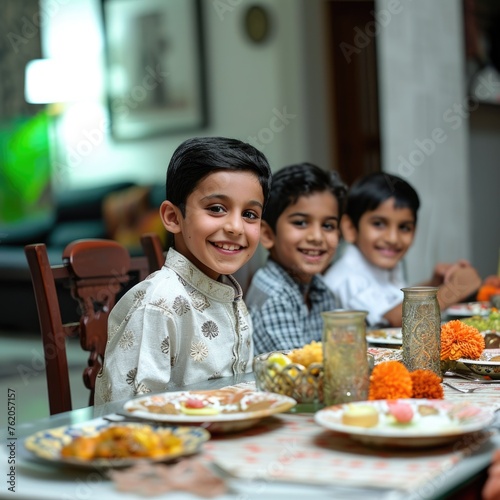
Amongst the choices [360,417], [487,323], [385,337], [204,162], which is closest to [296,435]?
[360,417]

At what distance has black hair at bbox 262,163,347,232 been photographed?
2133 mm

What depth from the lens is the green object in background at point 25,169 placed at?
25.3 ft

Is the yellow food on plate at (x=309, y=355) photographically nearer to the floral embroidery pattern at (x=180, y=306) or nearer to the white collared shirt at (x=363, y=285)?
the floral embroidery pattern at (x=180, y=306)

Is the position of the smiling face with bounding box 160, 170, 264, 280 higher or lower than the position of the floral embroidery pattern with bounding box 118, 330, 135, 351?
higher

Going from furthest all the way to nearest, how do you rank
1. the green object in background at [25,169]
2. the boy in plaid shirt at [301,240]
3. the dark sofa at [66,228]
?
the green object in background at [25,169] → the dark sofa at [66,228] → the boy in plaid shirt at [301,240]

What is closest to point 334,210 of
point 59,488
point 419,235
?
point 59,488

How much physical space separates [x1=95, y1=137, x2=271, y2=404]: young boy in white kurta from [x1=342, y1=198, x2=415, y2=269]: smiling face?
97 centimetres

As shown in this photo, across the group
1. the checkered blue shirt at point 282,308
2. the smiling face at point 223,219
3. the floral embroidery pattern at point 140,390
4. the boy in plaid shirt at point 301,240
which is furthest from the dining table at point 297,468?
the boy in plaid shirt at point 301,240

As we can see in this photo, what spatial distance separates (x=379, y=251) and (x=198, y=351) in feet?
3.73

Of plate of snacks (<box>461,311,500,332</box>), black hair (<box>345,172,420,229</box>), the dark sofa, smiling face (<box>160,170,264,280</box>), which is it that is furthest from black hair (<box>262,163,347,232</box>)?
the dark sofa

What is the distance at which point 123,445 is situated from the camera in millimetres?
842

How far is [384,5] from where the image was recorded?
421 centimetres

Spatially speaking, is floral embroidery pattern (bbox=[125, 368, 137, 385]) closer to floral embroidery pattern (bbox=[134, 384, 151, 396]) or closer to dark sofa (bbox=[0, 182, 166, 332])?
floral embroidery pattern (bbox=[134, 384, 151, 396])

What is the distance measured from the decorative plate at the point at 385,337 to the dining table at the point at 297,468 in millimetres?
662
